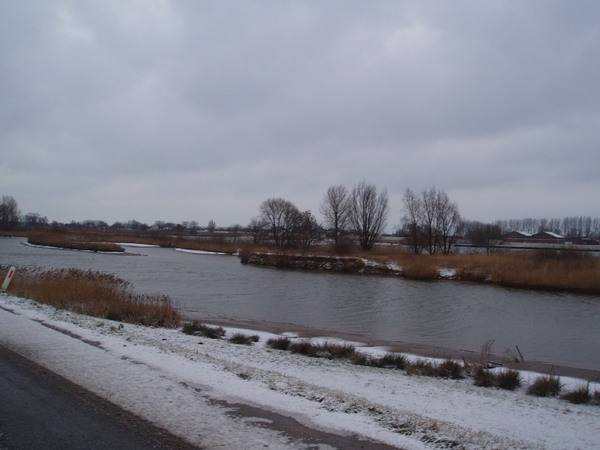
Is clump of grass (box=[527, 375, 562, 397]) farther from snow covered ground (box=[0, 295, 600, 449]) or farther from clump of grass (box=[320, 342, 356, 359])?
clump of grass (box=[320, 342, 356, 359])

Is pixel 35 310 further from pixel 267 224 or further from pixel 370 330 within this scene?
pixel 267 224

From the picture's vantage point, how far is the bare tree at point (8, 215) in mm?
116312

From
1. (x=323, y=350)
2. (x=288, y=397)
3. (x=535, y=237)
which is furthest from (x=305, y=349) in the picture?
(x=535, y=237)

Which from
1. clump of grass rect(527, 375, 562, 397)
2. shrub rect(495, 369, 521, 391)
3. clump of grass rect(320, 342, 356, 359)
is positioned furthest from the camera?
clump of grass rect(320, 342, 356, 359)

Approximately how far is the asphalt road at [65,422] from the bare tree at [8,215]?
437ft

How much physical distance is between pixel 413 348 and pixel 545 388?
539cm

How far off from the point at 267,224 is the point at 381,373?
69740 mm

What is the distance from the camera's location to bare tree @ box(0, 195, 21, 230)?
116312 mm

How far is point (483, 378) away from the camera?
827 cm

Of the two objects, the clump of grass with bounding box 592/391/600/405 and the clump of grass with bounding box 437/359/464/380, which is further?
the clump of grass with bounding box 437/359/464/380

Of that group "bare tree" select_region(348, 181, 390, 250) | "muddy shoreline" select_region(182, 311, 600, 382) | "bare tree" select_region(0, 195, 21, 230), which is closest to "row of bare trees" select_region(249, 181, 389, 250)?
"bare tree" select_region(348, 181, 390, 250)

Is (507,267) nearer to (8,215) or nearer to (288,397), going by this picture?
(288,397)

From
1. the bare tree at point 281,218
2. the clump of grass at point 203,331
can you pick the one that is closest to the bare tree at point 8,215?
the bare tree at point 281,218

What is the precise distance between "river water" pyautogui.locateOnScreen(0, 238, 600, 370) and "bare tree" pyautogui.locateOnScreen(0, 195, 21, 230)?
105339 mm
